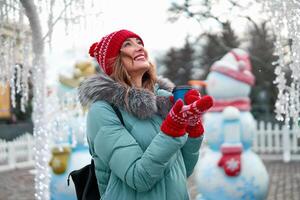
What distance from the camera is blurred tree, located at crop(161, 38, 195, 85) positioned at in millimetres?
21017

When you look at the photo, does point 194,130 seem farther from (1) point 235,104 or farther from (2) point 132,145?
(1) point 235,104

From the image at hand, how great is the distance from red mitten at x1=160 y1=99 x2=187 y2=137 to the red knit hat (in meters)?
0.43

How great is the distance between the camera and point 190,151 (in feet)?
6.14

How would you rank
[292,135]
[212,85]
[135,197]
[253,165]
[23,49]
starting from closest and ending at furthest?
[135,197], [23,49], [253,165], [212,85], [292,135]

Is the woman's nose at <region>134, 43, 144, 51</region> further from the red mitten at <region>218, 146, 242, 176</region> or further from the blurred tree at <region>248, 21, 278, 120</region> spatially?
the blurred tree at <region>248, 21, 278, 120</region>

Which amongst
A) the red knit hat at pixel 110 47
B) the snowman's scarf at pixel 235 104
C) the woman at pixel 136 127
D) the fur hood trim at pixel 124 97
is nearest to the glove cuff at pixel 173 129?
the woman at pixel 136 127

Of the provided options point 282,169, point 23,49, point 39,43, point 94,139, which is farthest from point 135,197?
point 282,169

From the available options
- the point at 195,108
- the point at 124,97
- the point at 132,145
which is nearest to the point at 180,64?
the point at 124,97

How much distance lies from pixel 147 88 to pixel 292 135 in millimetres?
10469

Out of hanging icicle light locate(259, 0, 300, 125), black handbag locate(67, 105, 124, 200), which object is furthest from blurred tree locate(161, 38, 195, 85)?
black handbag locate(67, 105, 124, 200)

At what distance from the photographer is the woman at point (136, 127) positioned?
1.55 m

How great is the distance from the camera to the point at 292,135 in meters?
11.6

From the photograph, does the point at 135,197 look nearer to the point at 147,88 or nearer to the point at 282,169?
the point at 147,88

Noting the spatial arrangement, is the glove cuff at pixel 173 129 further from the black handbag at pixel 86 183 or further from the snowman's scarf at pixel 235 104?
the snowman's scarf at pixel 235 104
